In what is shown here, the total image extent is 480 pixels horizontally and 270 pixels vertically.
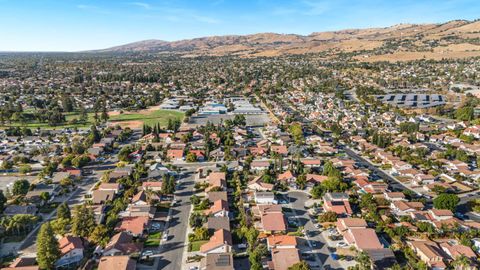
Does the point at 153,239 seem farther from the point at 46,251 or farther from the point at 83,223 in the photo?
the point at 46,251

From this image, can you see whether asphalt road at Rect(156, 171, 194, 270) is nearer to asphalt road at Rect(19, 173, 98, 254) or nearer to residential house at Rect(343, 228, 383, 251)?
asphalt road at Rect(19, 173, 98, 254)

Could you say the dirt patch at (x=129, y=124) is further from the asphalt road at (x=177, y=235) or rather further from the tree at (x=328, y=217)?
the tree at (x=328, y=217)

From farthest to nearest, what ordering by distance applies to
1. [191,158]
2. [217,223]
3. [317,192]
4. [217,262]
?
[191,158]
[317,192]
[217,223]
[217,262]

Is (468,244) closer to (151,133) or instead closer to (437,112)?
(151,133)

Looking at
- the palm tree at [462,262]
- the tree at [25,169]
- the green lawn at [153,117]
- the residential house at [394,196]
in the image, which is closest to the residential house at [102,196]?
the tree at [25,169]

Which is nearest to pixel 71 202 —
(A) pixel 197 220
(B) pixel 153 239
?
(B) pixel 153 239

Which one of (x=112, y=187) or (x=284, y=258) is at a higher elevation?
(x=112, y=187)

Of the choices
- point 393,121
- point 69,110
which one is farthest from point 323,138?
point 69,110

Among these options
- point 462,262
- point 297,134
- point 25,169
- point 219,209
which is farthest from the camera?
point 297,134
